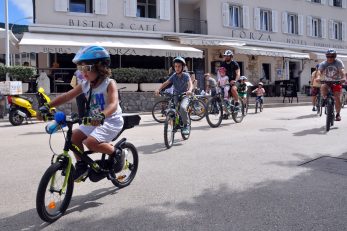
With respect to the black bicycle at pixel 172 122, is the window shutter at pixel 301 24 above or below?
above

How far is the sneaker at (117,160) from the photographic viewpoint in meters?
4.13

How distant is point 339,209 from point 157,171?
236 cm

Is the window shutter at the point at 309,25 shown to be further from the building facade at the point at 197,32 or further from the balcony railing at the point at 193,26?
the balcony railing at the point at 193,26

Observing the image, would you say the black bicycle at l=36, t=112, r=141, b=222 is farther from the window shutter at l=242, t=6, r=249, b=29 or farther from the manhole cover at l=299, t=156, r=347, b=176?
the window shutter at l=242, t=6, r=249, b=29

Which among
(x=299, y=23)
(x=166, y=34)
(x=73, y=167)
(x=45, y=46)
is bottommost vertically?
(x=73, y=167)

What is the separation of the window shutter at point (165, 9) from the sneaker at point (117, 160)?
703 inches

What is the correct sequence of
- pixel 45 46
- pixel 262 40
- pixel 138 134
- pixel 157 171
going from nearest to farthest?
pixel 157 171, pixel 138 134, pixel 45 46, pixel 262 40

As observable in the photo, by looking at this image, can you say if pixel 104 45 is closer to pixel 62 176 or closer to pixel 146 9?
pixel 146 9

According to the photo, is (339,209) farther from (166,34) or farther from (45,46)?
(166,34)

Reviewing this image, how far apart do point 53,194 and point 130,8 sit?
58.5ft

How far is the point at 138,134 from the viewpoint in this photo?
9.10 metres

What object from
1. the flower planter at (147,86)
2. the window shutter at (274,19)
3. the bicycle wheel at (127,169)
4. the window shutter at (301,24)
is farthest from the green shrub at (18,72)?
the window shutter at (301,24)

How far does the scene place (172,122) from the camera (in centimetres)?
720

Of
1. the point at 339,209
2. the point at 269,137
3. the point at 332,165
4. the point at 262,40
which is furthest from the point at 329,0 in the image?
the point at 339,209
